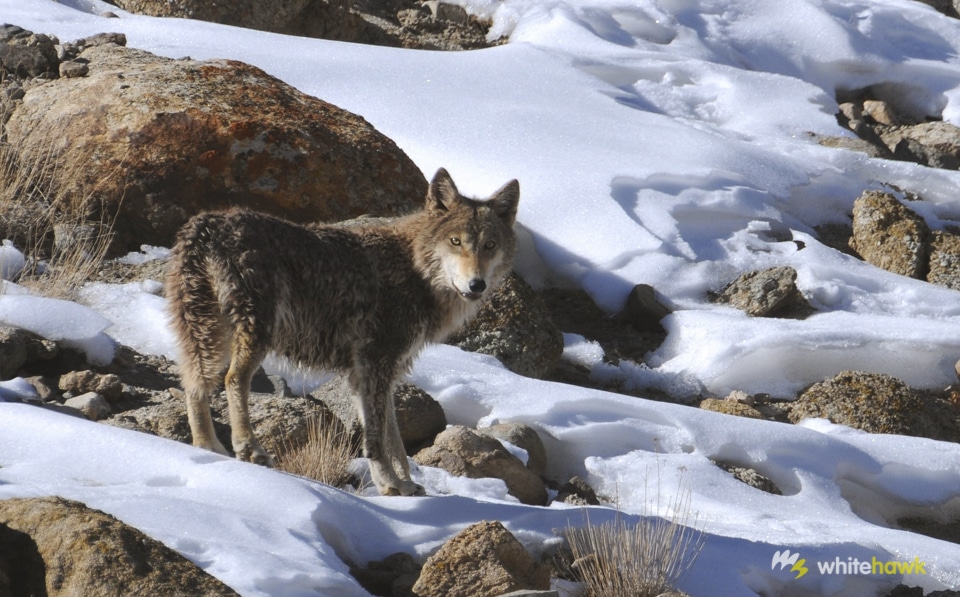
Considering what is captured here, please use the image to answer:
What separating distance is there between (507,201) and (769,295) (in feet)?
16.1

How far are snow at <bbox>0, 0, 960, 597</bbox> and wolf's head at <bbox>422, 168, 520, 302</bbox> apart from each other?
141 cm

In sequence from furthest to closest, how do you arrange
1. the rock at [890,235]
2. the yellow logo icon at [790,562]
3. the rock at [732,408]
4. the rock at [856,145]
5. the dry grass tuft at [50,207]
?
the rock at [856,145] → the rock at [890,235] → the dry grass tuft at [50,207] → the rock at [732,408] → the yellow logo icon at [790,562]

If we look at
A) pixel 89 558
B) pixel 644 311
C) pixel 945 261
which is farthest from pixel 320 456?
pixel 945 261

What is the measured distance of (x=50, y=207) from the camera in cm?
1020

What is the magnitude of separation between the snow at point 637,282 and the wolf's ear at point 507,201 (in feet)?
6.15

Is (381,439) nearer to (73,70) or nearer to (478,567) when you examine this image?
(478,567)

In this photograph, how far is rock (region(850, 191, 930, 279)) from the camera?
1268cm

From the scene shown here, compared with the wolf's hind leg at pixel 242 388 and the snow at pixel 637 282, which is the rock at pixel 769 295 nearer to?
the snow at pixel 637 282

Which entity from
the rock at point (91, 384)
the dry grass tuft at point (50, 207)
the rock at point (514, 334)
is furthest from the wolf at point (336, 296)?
the dry grass tuft at point (50, 207)

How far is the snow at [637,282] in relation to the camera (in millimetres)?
5559

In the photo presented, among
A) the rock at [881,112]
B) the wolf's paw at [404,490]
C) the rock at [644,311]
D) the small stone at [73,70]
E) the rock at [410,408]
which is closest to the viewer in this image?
the wolf's paw at [404,490]

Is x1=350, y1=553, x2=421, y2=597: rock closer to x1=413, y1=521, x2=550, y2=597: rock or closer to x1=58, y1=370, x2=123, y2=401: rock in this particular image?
x1=413, y1=521, x2=550, y2=597: rock

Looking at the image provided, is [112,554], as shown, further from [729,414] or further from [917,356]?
[917,356]

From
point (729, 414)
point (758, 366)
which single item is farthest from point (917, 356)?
point (729, 414)
